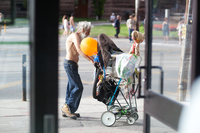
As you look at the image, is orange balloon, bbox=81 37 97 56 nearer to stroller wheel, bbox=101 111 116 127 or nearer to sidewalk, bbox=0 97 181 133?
stroller wheel, bbox=101 111 116 127

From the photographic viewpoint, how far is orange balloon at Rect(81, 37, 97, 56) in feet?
17.2

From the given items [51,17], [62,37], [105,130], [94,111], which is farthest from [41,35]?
[62,37]

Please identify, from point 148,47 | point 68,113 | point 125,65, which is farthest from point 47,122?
point 68,113

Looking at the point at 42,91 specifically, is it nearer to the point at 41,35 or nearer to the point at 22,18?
the point at 41,35

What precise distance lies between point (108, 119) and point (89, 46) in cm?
128

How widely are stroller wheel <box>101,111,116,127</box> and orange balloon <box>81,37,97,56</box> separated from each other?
3.48 ft

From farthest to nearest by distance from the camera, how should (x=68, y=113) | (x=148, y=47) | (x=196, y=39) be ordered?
(x=68, y=113)
(x=148, y=47)
(x=196, y=39)

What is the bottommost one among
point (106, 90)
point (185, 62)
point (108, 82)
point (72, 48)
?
point (106, 90)

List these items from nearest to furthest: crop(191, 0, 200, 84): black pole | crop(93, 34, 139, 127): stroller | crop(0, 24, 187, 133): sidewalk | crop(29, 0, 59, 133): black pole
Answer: crop(29, 0, 59, 133): black pole, crop(191, 0, 200, 84): black pole, crop(0, 24, 187, 133): sidewalk, crop(93, 34, 139, 127): stroller

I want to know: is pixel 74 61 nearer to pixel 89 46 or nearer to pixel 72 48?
pixel 72 48

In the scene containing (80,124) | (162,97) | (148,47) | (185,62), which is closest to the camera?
(162,97)

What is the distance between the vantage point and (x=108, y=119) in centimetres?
527

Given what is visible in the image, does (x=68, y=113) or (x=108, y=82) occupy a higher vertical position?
(x=108, y=82)

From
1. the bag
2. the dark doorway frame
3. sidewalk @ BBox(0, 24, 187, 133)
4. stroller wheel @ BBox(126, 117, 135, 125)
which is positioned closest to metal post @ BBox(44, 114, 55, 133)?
the dark doorway frame
